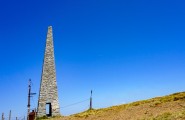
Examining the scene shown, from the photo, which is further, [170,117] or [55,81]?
[55,81]

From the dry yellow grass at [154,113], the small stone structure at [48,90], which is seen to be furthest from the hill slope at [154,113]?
the small stone structure at [48,90]

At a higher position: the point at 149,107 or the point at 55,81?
the point at 55,81

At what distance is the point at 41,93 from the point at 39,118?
2765 mm

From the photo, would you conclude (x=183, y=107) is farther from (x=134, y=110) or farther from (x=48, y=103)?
(x=48, y=103)

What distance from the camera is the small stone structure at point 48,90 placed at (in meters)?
33.4

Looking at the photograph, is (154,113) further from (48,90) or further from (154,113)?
(48,90)

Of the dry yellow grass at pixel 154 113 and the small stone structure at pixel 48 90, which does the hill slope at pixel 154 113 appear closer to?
the dry yellow grass at pixel 154 113

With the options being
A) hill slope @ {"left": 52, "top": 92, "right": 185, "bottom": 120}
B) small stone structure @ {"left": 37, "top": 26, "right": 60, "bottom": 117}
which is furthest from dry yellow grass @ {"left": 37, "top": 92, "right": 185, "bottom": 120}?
small stone structure @ {"left": 37, "top": 26, "right": 60, "bottom": 117}

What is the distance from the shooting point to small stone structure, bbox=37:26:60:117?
3338cm

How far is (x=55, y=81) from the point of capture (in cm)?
3428

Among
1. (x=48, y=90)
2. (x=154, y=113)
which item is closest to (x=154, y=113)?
(x=154, y=113)

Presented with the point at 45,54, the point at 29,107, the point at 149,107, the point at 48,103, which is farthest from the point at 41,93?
the point at 149,107

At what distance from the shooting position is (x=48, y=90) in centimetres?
3369

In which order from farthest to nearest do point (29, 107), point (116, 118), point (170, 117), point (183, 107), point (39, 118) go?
point (29, 107), point (39, 118), point (116, 118), point (183, 107), point (170, 117)
